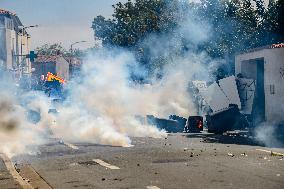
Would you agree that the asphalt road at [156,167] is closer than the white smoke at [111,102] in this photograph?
Yes

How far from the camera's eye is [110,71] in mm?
32031

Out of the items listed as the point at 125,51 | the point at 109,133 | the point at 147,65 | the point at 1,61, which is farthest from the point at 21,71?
the point at 109,133

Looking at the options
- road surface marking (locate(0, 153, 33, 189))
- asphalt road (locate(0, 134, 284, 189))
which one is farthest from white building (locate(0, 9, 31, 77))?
asphalt road (locate(0, 134, 284, 189))

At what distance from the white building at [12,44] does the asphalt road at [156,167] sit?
50213mm

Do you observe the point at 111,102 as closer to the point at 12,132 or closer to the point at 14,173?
the point at 12,132

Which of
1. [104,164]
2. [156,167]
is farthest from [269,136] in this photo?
[156,167]

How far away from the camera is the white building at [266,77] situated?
2964 centimetres

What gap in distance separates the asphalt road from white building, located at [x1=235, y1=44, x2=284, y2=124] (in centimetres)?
1249

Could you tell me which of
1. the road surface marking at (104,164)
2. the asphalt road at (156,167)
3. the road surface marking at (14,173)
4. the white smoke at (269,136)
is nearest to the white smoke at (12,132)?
the asphalt road at (156,167)

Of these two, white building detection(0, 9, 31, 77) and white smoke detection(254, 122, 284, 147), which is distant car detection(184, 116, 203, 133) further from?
white building detection(0, 9, 31, 77)

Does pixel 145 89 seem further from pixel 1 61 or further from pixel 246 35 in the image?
pixel 1 61

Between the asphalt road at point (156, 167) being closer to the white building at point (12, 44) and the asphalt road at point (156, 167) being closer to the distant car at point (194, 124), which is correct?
the distant car at point (194, 124)

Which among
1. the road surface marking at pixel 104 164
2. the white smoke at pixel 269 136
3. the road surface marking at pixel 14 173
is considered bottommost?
the road surface marking at pixel 14 173

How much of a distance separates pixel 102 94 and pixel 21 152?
9965 mm
